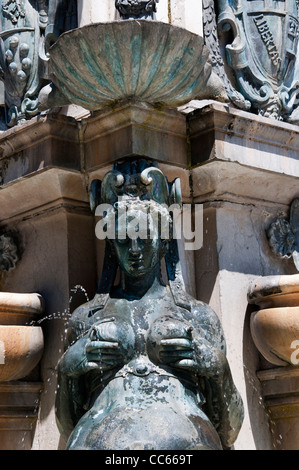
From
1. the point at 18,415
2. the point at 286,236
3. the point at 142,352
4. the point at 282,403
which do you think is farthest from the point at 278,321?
the point at 18,415

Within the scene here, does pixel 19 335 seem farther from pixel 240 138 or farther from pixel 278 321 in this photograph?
pixel 240 138

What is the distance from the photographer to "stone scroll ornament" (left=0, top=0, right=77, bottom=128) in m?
6.41

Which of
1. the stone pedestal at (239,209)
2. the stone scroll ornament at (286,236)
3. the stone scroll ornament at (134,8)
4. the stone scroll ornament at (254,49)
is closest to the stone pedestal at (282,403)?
the stone pedestal at (239,209)

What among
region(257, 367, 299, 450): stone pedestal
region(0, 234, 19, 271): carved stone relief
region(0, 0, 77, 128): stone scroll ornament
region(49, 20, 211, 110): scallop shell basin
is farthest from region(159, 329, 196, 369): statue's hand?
region(0, 0, 77, 128): stone scroll ornament

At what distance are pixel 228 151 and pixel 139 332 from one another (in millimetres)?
1186

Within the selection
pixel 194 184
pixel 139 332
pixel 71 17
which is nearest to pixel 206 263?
pixel 194 184

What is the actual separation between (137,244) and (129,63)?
0.88 m

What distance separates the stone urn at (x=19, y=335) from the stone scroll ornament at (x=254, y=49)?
64.3 inches

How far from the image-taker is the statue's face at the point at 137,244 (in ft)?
17.7

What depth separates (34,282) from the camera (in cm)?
634

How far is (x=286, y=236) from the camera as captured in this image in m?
6.34

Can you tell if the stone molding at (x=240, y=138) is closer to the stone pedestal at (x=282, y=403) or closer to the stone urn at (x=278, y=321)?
the stone urn at (x=278, y=321)

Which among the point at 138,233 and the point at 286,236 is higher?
the point at 286,236

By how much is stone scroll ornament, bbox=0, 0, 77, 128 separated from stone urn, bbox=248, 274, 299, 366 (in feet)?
5.61
